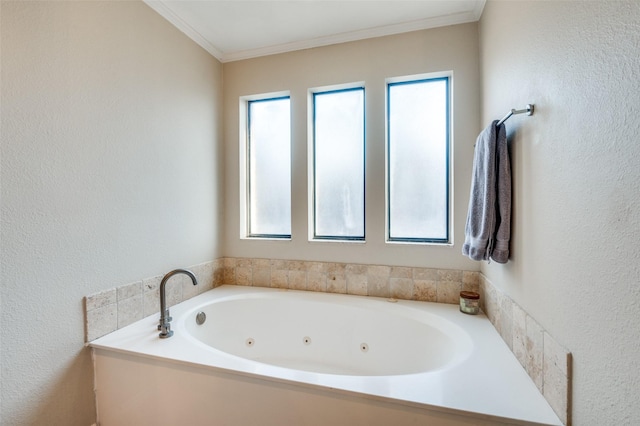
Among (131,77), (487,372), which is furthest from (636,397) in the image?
(131,77)

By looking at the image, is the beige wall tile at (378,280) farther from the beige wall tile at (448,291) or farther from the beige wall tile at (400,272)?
the beige wall tile at (448,291)

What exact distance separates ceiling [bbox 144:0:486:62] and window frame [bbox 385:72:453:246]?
334 mm

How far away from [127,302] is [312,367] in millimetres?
1299

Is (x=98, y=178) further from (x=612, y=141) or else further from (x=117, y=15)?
(x=612, y=141)

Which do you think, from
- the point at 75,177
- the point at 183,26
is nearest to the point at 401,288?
the point at 75,177

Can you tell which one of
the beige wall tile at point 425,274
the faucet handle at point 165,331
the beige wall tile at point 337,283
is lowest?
the faucet handle at point 165,331

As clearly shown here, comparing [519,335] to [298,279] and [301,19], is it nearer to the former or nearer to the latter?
[298,279]

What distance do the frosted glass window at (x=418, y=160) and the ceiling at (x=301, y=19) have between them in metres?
0.42

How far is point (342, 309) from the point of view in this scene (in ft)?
6.47

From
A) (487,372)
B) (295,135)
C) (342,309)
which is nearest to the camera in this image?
(487,372)

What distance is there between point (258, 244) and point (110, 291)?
1104 millimetres

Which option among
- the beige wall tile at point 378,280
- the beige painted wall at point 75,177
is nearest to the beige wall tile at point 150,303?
the beige painted wall at point 75,177

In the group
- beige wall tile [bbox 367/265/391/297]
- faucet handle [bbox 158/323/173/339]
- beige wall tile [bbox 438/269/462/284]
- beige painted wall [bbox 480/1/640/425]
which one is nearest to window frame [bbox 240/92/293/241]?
beige wall tile [bbox 367/265/391/297]

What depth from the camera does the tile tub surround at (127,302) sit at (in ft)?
4.59
